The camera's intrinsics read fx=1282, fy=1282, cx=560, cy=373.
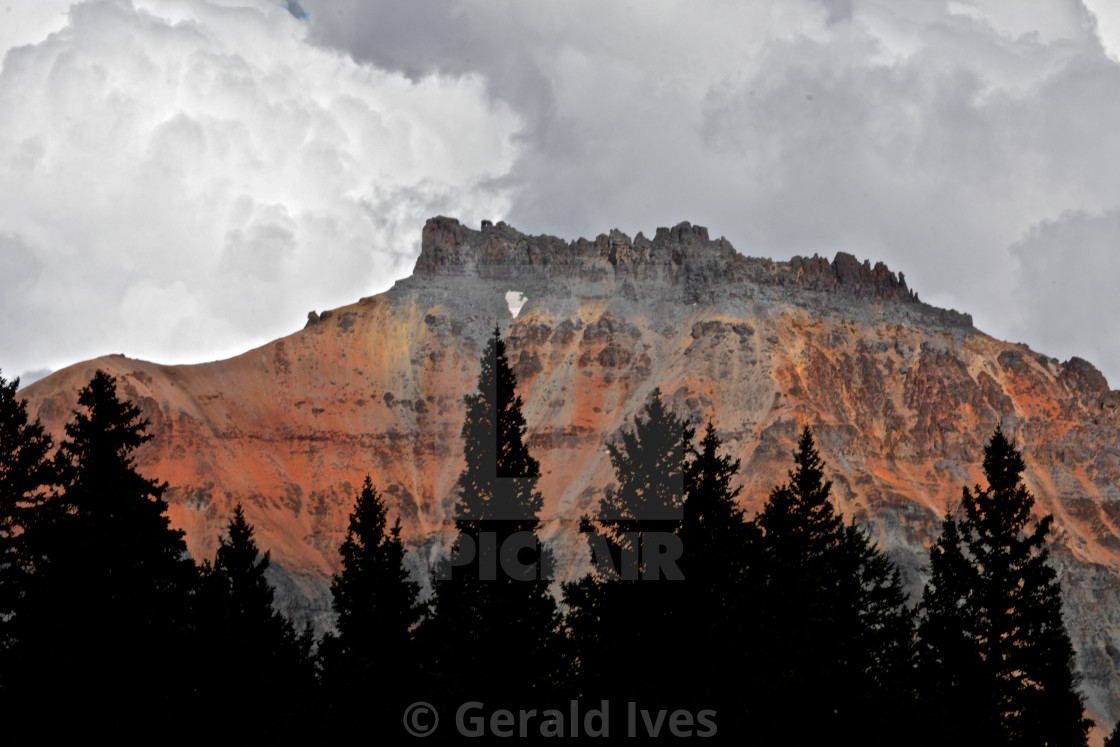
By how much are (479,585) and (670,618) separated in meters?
8.63

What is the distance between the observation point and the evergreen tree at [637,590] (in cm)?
2753

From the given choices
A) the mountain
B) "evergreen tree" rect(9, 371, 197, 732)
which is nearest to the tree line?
"evergreen tree" rect(9, 371, 197, 732)

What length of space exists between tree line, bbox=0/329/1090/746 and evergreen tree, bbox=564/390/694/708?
0.05 meters

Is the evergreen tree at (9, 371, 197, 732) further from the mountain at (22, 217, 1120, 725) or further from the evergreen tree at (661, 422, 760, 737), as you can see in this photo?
the mountain at (22, 217, 1120, 725)

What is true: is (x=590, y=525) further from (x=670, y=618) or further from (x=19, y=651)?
(x=19, y=651)

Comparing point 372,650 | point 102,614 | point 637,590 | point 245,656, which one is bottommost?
point 102,614

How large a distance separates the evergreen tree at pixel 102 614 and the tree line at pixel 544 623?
0.05 meters

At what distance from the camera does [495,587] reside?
3469 cm

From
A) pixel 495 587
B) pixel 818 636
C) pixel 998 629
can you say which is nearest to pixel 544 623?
pixel 495 587

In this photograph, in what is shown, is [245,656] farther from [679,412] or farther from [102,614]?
[679,412]

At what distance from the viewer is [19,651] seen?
918 inches

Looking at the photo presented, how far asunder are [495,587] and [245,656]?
6.78 m

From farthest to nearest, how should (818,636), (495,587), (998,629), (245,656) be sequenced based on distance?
(495,587) → (245,656) → (998,629) → (818,636)

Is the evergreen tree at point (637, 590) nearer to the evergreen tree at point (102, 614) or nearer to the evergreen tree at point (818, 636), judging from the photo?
the evergreen tree at point (818, 636)
